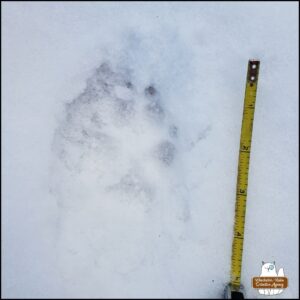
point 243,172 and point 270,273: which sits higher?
point 243,172

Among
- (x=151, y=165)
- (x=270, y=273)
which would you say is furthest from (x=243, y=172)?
(x=270, y=273)

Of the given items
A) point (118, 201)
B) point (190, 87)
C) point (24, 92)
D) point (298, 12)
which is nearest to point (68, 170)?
point (118, 201)

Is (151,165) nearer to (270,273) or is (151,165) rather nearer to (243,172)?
(243,172)

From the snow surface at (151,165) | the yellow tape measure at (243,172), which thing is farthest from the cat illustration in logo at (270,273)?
the yellow tape measure at (243,172)

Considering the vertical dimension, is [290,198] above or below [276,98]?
below

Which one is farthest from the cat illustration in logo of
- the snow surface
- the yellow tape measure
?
the yellow tape measure

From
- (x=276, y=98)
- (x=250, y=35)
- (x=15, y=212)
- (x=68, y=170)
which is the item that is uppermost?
(x=250, y=35)

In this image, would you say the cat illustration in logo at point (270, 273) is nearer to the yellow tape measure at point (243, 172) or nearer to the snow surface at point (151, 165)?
the snow surface at point (151, 165)

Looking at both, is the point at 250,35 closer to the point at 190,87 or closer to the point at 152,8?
the point at 190,87
